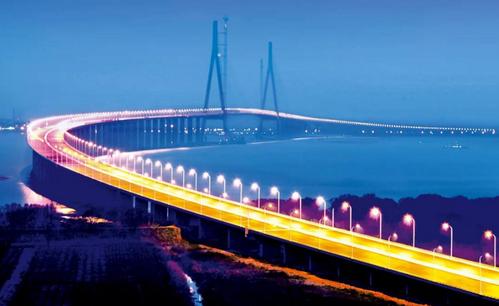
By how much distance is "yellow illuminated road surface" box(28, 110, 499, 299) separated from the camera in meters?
16.1

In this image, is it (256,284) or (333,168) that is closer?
(256,284)

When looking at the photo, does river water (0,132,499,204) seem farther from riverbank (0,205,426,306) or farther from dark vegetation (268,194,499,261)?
riverbank (0,205,426,306)

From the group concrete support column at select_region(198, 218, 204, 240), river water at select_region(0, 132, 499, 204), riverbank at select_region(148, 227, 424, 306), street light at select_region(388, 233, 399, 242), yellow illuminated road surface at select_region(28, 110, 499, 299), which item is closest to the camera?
yellow illuminated road surface at select_region(28, 110, 499, 299)

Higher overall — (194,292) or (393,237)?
(194,292)

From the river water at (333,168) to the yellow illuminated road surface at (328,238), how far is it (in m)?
9.63

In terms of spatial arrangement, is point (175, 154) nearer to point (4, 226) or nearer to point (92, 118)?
point (92, 118)

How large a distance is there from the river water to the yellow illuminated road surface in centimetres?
963

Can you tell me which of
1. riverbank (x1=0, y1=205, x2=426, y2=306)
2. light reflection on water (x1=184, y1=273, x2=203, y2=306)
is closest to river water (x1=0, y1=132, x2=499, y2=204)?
riverbank (x1=0, y1=205, x2=426, y2=306)

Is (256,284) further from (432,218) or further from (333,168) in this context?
(333,168)

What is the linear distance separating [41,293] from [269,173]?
4387 cm

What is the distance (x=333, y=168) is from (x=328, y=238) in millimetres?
48035

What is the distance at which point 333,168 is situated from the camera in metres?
67.8

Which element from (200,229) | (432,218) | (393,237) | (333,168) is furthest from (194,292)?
(333,168)

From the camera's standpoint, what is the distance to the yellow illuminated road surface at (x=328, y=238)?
16.1m
